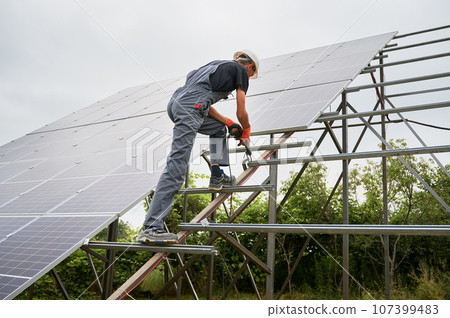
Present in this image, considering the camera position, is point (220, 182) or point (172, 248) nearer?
point (172, 248)

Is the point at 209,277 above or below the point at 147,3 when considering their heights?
below

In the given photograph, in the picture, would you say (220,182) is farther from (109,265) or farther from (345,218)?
(345,218)

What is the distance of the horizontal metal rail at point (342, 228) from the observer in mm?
2164

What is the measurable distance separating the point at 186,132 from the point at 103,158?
2.20 metres

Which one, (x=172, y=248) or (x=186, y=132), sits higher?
(x=186, y=132)

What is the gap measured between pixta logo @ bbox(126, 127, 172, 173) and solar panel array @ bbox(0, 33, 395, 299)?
1cm

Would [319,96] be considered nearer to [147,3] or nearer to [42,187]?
[42,187]

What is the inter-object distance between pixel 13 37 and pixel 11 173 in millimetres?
8328

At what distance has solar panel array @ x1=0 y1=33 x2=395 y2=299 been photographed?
122 inches

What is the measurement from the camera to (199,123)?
9.53 feet

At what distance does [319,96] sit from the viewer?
4.24m

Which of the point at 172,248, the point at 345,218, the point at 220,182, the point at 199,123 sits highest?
the point at 199,123

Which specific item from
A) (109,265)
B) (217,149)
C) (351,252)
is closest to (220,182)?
(217,149)
